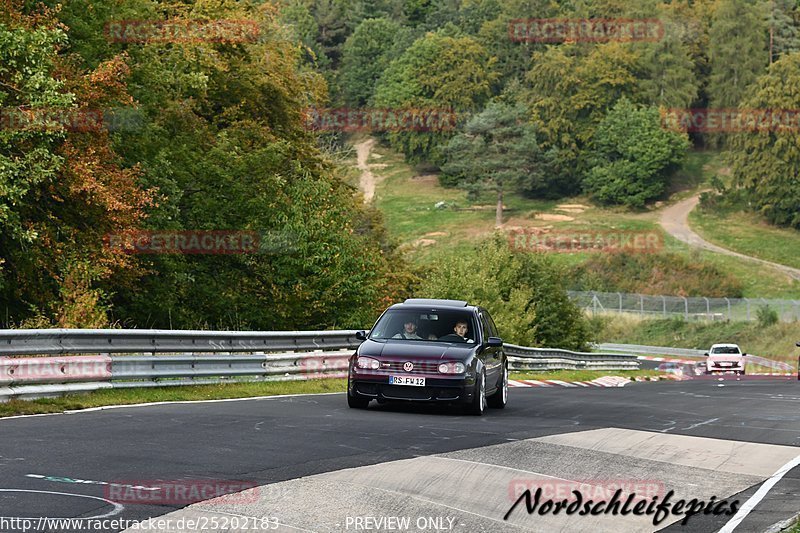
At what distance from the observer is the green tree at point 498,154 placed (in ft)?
462

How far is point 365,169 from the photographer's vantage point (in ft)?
530

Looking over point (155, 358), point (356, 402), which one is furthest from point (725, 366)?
point (155, 358)

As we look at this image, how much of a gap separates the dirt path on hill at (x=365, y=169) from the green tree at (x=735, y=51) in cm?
4304

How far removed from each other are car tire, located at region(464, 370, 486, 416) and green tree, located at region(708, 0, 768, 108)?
140094 millimetres

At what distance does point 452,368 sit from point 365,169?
5692 inches

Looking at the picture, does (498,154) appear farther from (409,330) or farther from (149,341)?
(149,341)

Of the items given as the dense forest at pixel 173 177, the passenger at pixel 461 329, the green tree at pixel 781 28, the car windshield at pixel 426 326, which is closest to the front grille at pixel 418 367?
the car windshield at pixel 426 326

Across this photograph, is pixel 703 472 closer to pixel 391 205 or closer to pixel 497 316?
pixel 497 316

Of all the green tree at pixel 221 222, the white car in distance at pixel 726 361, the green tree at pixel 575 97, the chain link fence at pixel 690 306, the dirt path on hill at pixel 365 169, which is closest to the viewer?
the green tree at pixel 221 222

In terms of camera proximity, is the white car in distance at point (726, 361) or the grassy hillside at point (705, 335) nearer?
the white car in distance at point (726, 361)

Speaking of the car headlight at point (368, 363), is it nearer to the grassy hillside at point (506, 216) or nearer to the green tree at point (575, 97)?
the grassy hillside at point (506, 216)

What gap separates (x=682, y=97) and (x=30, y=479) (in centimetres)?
14983

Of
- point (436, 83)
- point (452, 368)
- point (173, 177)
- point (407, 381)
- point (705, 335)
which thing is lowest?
point (705, 335)

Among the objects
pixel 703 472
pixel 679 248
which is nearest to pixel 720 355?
pixel 703 472
